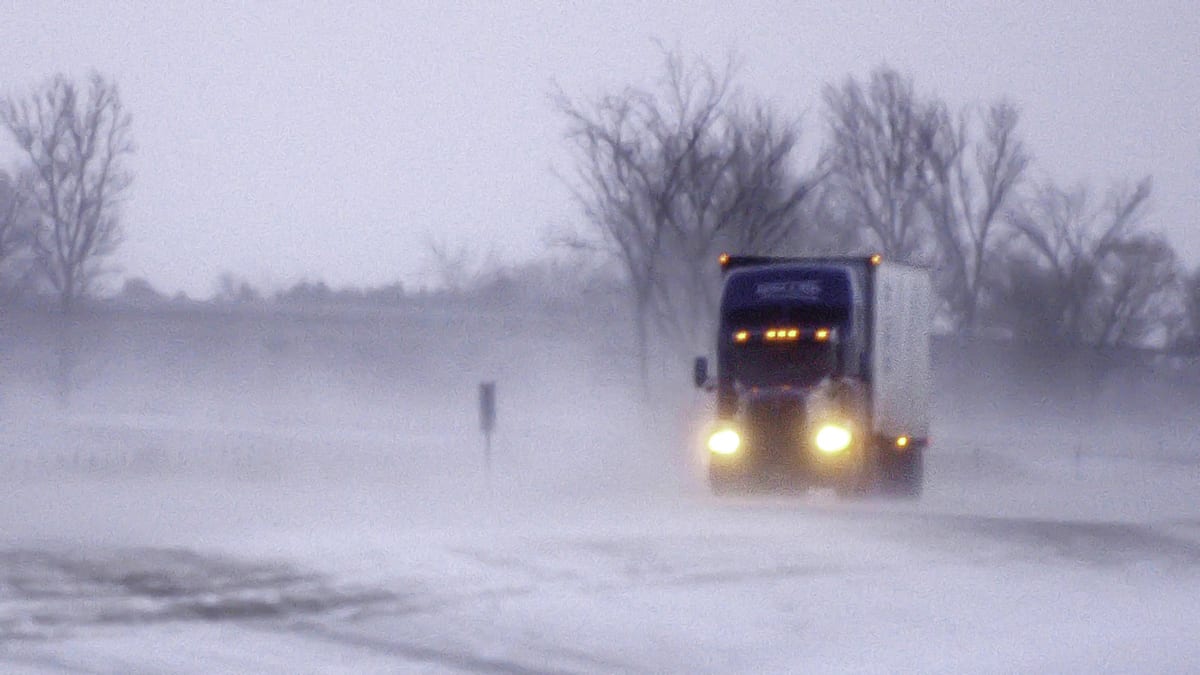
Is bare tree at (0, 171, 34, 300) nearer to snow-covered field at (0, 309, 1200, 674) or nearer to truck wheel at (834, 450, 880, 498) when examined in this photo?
snow-covered field at (0, 309, 1200, 674)

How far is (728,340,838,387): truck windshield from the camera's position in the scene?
24.0m

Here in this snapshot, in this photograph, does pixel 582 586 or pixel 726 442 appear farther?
pixel 726 442

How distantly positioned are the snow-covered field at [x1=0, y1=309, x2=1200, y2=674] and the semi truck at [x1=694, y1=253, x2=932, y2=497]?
615mm

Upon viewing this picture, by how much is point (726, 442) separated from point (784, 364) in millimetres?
1417

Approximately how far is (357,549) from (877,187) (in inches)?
1532

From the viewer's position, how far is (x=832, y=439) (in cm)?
2364

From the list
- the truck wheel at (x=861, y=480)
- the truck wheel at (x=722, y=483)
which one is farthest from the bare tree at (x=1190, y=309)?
the truck wheel at (x=722, y=483)

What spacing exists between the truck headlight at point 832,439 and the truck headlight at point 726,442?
1.15 meters

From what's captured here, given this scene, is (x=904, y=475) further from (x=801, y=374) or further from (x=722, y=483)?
(x=722, y=483)

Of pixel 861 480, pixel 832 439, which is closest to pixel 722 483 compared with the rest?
pixel 832 439

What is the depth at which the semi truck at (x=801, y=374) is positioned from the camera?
77.2 feet

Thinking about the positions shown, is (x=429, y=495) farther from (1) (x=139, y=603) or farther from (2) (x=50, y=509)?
(1) (x=139, y=603)

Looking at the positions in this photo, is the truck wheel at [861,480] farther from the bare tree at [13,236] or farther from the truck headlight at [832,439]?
the bare tree at [13,236]

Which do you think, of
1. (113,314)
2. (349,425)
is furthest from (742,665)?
(113,314)
